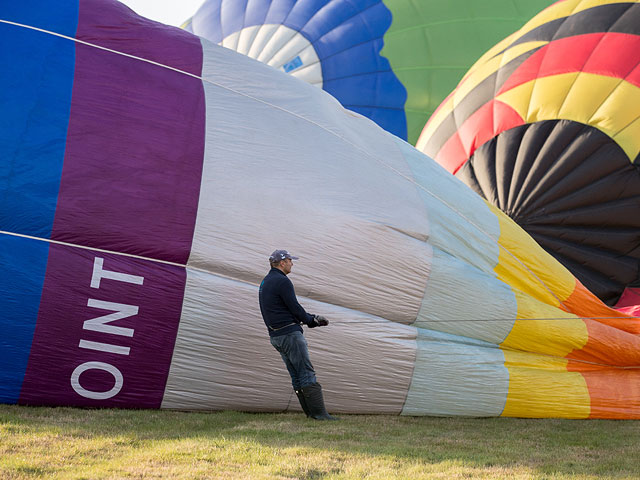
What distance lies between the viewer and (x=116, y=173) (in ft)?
12.7

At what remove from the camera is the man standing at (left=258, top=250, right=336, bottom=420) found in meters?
3.75

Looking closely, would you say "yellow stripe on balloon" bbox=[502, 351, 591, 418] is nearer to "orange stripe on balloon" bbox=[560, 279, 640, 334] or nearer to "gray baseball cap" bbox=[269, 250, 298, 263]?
"orange stripe on balloon" bbox=[560, 279, 640, 334]

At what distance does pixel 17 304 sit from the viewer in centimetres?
361

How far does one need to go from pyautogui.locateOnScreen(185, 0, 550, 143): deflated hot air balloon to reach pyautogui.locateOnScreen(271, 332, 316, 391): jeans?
5.96 meters

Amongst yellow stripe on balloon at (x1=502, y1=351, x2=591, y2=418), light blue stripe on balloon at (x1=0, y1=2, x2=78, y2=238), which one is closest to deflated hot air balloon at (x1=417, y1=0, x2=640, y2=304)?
yellow stripe on balloon at (x1=502, y1=351, x2=591, y2=418)

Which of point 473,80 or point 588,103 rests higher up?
point 473,80

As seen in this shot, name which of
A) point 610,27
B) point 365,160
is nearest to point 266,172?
point 365,160

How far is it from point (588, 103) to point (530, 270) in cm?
203

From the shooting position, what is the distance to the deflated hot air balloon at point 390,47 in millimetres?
9477

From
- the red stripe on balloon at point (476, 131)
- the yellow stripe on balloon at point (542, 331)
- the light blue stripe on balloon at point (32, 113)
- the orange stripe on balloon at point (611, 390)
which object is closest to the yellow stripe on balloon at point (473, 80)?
the red stripe on balloon at point (476, 131)

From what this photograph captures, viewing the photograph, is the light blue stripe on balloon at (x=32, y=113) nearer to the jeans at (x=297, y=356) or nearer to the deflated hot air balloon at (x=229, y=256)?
the deflated hot air balloon at (x=229, y=256)

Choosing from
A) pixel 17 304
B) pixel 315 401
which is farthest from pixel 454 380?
pixel 17 304

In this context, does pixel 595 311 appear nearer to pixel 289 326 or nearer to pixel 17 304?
pixel 289 326

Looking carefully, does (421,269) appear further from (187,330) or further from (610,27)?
(610,27)
